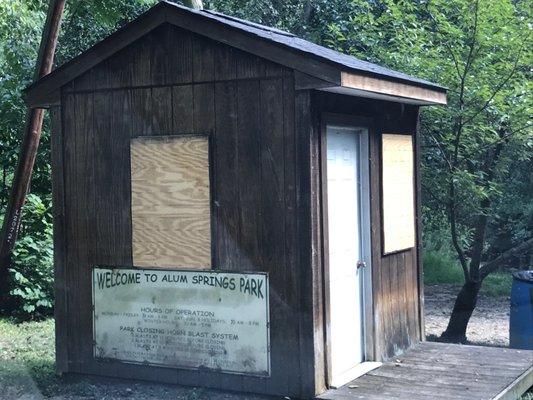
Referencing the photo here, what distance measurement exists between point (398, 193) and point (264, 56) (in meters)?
2.49

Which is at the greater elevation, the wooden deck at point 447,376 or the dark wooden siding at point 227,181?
the dark wooden siding at point 227,181

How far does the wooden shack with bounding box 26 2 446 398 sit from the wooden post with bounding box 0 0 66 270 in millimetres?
3466

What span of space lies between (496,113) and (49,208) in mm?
7336

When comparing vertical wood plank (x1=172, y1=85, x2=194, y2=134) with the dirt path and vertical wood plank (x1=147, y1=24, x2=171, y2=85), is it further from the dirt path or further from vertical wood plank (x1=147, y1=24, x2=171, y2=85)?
the dirt path

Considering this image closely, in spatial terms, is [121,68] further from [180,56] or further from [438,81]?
[438,81]

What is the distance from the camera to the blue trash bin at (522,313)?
1041 cm

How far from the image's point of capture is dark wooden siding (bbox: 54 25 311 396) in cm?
655

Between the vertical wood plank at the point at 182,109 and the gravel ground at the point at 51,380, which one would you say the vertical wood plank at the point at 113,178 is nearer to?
the vertical wood plank at the point at 182,109

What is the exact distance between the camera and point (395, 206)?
8.12 m

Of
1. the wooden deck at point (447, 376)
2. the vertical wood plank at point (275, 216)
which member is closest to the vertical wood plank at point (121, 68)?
the vertical wood plank at point (275, 216)

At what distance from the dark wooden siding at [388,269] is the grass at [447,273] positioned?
10565mm

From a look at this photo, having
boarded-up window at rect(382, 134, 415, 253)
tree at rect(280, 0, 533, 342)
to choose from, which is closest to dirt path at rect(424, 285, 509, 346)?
tree at rect(280, 0, 533, 342)

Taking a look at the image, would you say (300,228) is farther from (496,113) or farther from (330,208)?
(496,113)

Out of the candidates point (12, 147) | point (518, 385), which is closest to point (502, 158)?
point (518, 385)
